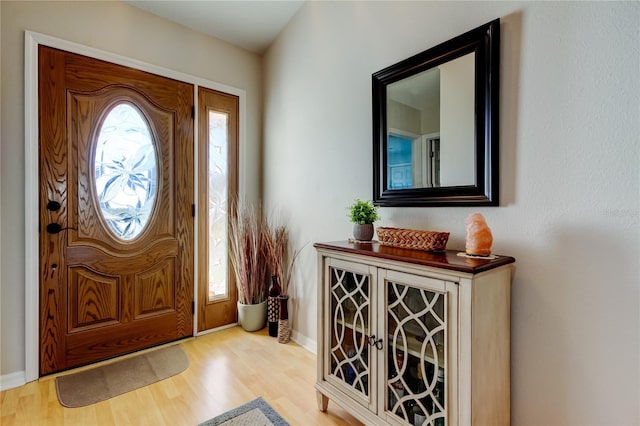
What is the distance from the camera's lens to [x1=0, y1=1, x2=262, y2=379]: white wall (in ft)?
6.22

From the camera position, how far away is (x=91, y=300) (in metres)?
2.20

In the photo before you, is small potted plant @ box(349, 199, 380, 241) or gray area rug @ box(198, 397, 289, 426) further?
small potted plant @ box(349, 199, 380, 241)

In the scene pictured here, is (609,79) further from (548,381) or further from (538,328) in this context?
(548,381)

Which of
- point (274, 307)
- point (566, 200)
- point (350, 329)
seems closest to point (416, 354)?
point (350, 329)

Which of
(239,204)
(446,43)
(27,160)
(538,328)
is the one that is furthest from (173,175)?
(538,328)

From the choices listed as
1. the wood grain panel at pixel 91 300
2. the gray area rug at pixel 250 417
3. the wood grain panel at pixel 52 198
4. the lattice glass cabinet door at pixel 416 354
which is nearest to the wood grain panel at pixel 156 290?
the wood grain panel at pixel 91 300

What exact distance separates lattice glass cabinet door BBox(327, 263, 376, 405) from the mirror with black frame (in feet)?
1.77

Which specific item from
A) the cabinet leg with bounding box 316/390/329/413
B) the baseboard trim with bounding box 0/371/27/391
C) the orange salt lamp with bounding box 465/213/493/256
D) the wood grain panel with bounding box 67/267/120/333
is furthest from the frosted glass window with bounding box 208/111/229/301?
the orange salt lamp with bounding box 465/213/493/256

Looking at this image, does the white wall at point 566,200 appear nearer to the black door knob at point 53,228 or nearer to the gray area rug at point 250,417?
the gray area rug at point 250,417

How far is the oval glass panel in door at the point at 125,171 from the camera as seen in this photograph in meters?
2.24

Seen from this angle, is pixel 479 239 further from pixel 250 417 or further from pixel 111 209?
pixel 111 209

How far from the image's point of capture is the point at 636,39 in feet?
3.46

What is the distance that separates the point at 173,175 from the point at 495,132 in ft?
7.58

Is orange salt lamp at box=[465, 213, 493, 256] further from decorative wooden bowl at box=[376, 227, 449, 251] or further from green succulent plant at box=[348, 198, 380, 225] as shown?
green succulent plant at box=[348, 198, 380, 225]
